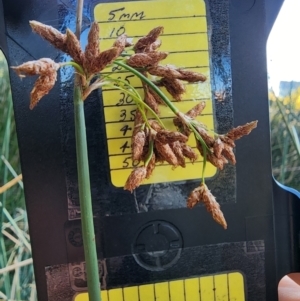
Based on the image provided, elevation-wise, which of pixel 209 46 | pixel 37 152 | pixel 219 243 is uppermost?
pixel 209 46

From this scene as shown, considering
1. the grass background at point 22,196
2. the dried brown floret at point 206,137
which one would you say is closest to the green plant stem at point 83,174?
the dried brown floret at point 206,137

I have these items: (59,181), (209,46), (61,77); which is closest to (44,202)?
(59,181)

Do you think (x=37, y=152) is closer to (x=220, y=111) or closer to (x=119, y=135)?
(x=119, y=135)

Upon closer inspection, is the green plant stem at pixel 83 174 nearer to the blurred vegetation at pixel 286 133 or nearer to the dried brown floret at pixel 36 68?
the dried brown floret at pixel 36 68

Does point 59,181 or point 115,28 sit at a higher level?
point 115,28

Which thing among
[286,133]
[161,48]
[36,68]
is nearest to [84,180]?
[36,68]

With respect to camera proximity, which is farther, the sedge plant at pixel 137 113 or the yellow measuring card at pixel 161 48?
the yellow measuring card at pixel 161 48
